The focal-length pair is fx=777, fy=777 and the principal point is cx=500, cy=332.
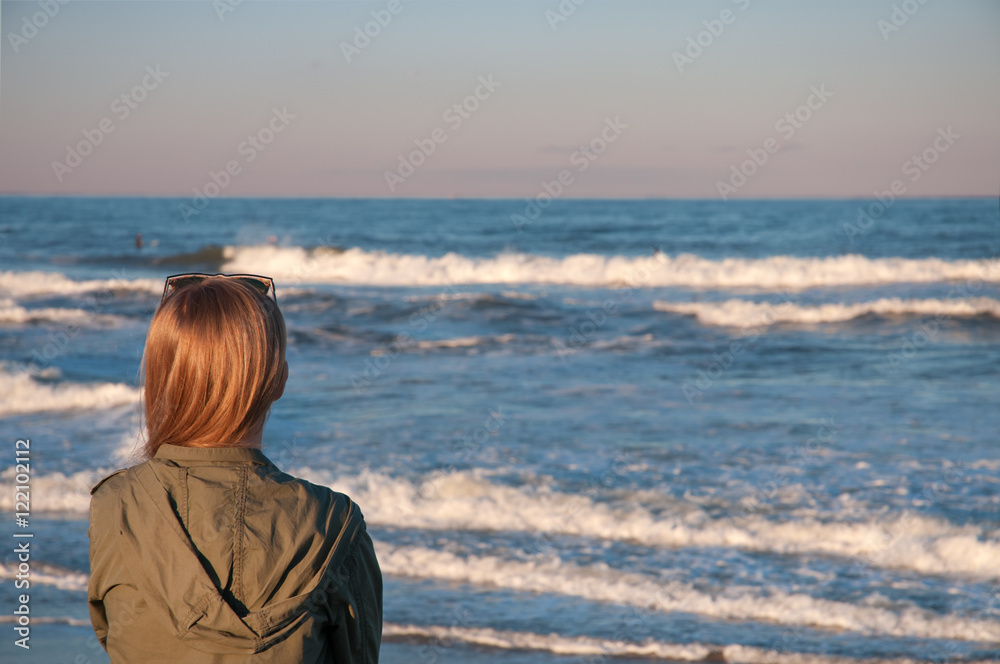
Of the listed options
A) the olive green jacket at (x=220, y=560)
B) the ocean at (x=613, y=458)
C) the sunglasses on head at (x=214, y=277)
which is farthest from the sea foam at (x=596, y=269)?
the olive green jacket at (x=220, y=560)

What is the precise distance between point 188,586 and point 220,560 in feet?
0.19

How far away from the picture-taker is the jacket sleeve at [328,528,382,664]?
4.15 feet

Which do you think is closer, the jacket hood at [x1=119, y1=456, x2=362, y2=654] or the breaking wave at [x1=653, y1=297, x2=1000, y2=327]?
the jacket hood at [x1=119, y1=456, x2=362, y2=654]

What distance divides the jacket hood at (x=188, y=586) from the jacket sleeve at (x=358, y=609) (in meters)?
0.04

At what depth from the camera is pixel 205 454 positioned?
1252 mm

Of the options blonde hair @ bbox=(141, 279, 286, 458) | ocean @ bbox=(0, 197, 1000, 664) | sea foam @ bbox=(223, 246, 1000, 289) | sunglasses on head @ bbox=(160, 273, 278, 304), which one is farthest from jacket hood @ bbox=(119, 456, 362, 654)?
sea foam @ bbox=(223, 246, 1000, 289)

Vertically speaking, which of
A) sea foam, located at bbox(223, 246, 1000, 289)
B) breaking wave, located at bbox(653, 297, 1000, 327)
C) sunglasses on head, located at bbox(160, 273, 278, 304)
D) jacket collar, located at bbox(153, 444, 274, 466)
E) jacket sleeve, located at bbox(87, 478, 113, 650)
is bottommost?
jacket sleeve, located at bbox(87, 478, 113, 650)

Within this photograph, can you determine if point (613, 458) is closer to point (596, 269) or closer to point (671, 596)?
point (671, 596)

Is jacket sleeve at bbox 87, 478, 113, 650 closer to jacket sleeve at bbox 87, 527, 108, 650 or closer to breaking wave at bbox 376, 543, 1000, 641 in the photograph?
jacket sleeve at bbox 87, 527, 108, 650

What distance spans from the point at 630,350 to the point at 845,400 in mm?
3989

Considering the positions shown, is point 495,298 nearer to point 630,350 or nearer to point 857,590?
point 630,350

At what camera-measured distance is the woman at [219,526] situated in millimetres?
1192

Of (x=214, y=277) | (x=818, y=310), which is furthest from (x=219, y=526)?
(x=818, y=310)

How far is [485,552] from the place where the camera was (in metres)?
5.32
